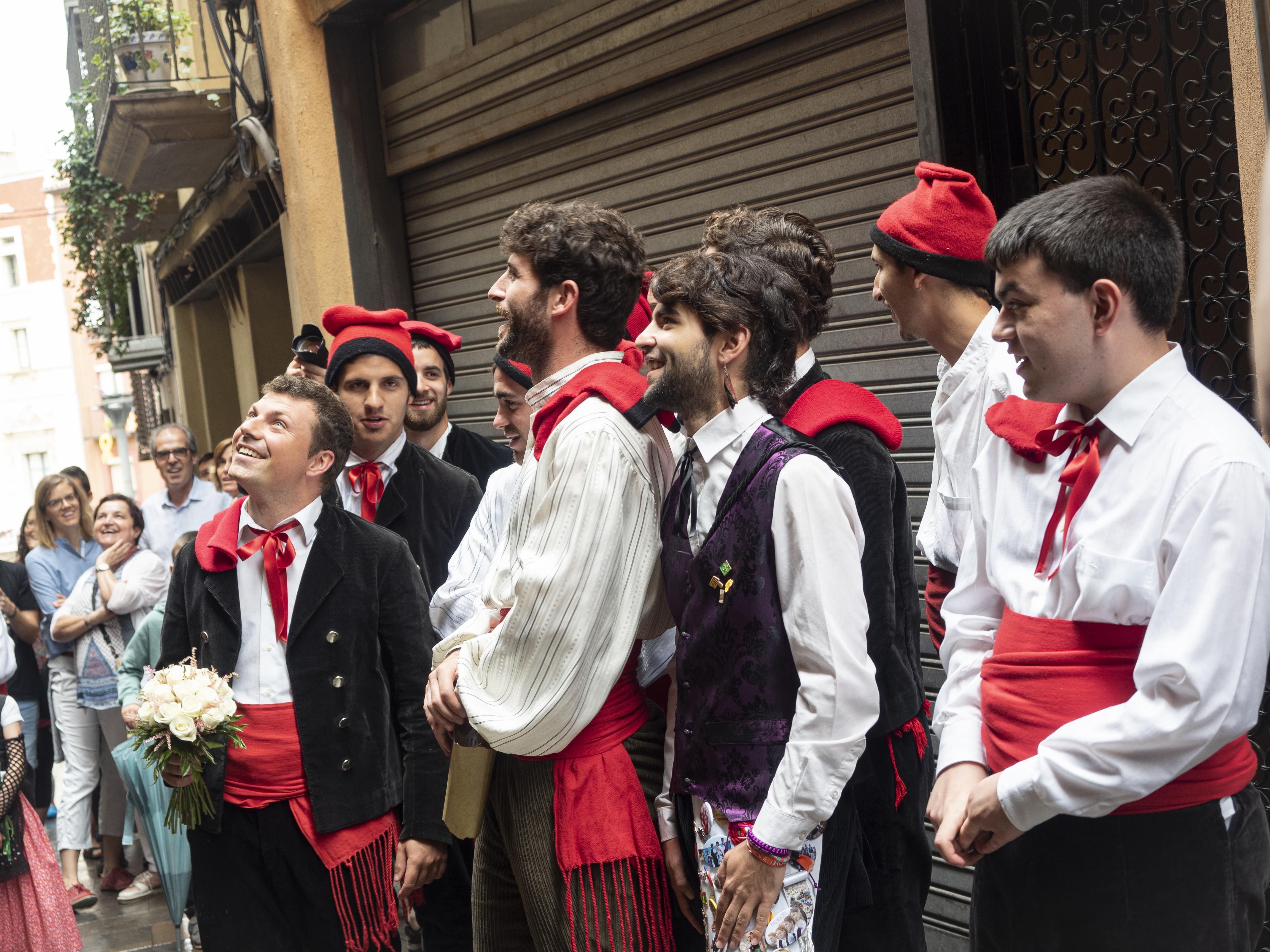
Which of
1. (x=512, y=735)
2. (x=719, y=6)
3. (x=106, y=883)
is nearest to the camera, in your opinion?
(x=512, y=735)

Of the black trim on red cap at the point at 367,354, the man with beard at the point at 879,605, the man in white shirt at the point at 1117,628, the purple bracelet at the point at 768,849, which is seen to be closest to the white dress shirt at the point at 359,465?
the black trim on red cap at the point at 367,354

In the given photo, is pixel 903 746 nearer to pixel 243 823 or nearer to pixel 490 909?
pixel 490 909

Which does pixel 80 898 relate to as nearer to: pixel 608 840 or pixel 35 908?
pixel 35 908

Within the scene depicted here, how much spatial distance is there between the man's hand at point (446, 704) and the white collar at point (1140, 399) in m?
1.45

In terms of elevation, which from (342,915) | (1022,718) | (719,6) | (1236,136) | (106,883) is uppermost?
(719,6)

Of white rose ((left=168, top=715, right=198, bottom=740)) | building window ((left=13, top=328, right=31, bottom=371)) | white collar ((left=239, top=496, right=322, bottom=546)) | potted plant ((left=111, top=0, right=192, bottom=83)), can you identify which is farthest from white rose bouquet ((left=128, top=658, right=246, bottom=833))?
building window ((left=13, top=328, right=31, bottom=371))

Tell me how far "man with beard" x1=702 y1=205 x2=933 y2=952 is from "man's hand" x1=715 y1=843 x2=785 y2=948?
430 millimetres

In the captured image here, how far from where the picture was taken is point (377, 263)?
8141 millimetres

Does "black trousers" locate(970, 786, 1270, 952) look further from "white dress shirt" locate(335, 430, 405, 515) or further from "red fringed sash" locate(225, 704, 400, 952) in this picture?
"white dress shirt" locate(335, 430, 405, 515)

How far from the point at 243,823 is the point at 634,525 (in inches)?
60.3

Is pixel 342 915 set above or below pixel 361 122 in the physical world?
below

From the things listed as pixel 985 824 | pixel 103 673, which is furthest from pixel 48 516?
pixel 985 824

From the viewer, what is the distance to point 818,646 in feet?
7.52

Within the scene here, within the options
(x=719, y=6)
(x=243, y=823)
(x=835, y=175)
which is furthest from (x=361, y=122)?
(x=243, y=823)
